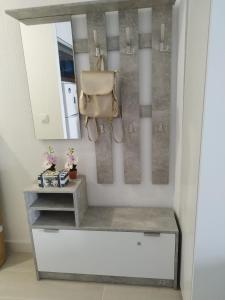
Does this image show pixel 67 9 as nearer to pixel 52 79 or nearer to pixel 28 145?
pixel 52 79

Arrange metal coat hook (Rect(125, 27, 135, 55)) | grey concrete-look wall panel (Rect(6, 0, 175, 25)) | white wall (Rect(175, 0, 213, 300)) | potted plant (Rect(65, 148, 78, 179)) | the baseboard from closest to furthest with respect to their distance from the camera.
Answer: white wall (Rect(175, 0, 213, 300)) < grey concrete-look wall panel (Rect(6, 0, 175, 25)) < metal coat hook (Rect(125, 27, 135, 55)) < potted plant (Rect(65, 148, 78, 179)) < the baseboard

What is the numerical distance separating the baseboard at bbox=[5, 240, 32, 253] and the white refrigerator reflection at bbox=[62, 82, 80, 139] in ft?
3.90

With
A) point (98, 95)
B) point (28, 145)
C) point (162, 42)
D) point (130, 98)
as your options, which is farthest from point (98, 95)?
point (28, 145)

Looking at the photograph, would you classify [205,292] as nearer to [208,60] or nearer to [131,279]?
[131,279]

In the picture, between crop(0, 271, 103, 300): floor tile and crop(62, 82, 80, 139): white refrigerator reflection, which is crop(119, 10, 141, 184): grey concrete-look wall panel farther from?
crop(0, 271, 103, 300): floor tile

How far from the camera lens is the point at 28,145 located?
6.61ft

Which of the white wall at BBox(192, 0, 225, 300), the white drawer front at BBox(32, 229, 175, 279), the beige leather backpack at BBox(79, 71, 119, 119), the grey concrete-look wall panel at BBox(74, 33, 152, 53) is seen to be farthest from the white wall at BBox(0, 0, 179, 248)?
the white wall at BBox(192, 0, 225, 300)

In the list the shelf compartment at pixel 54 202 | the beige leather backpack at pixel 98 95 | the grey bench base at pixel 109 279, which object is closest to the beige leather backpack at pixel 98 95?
the beige leather backpack at pixel 98 95

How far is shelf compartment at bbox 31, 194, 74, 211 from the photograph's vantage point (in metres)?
1.76

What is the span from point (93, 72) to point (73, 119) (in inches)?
16.8

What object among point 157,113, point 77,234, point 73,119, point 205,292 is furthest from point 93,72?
point 205,292

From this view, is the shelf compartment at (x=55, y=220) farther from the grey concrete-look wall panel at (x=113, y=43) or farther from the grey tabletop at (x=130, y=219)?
the grey concrete-look wall panel at (x=113, y=43)

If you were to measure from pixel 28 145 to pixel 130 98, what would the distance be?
3.15 feet

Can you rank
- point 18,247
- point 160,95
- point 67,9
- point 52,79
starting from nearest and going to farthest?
point 67,9, point 160,95, point 52,79, point 18,247
